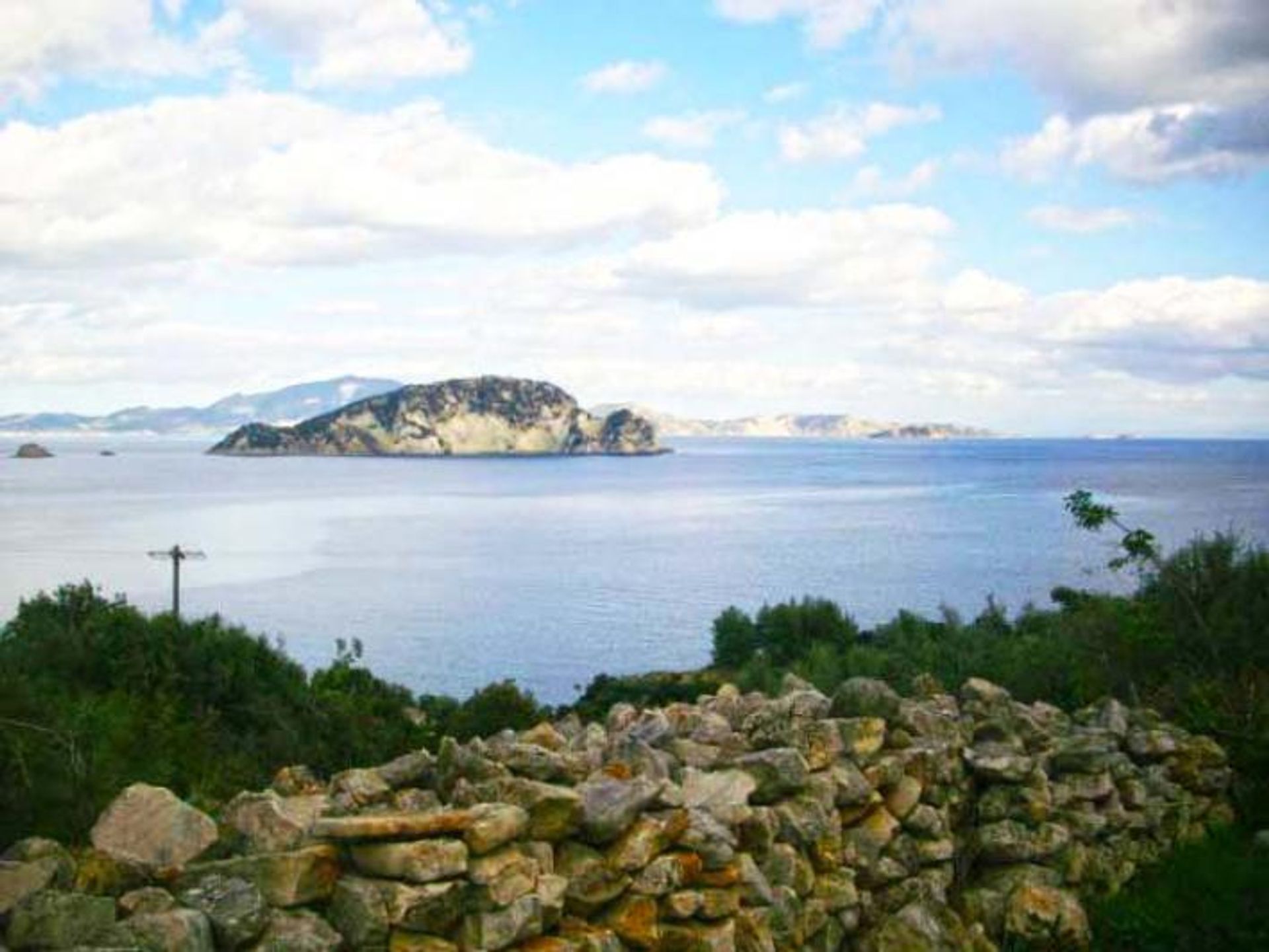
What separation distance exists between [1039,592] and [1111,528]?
103ft

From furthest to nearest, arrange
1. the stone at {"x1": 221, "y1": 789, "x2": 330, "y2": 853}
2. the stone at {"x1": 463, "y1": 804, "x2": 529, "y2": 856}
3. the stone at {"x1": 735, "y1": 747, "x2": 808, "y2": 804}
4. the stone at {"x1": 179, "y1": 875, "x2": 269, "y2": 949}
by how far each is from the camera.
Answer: the stone at {"x1": 735, "y1": 747, "x2": 808, "y2": 804} → the stone at {"x1": 221, "y1": 789, "x2": 330, "y2": 853} → the stone at {"x1": 463, "y1": 804, "x2": 529, "y2": 856} → the stone at {"x1": 179, "y1": 875, "x2": 269, "y2": 949}

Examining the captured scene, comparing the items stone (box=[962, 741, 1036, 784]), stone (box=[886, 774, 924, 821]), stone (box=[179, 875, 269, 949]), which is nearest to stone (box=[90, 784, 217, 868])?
stone (box=[179, 875, 269, 949])

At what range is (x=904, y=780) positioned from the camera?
30.5ft

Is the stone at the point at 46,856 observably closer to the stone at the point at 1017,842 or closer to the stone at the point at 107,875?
the stone at the point at 107,875

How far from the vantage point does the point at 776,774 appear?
8.51 m

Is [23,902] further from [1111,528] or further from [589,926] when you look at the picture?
[1111,528]

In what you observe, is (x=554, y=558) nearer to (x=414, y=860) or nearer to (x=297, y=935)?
(x=414, y=860)

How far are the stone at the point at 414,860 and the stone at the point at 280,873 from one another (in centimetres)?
23

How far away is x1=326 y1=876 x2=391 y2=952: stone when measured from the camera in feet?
20.6

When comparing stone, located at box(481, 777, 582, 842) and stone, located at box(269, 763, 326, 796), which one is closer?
stone, located at box(481, 777, 582, 842)

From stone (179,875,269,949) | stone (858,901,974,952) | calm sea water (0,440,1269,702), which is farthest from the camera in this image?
calm sea water (0,440,1269,702)

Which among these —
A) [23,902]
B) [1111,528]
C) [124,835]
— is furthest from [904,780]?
[1111,528]

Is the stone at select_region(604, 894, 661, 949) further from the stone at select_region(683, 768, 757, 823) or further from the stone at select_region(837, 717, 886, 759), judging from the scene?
the stone at select_region(837, 717, 886, 759)

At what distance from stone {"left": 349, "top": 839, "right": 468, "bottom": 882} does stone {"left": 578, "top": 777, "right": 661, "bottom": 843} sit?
0.91 m
